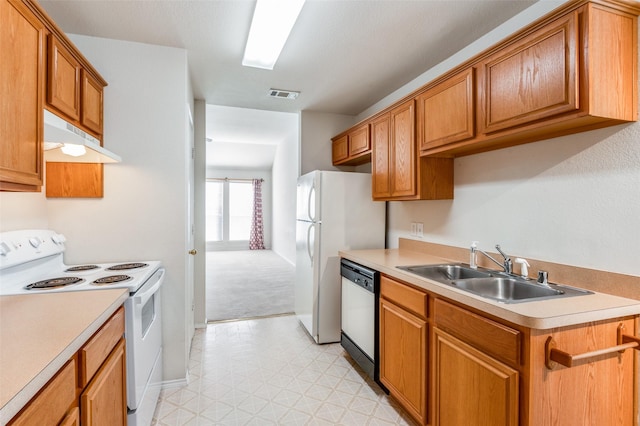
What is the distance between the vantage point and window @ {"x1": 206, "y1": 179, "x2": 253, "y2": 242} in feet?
30.1

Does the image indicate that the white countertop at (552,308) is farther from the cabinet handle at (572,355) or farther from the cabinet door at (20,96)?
the cabinet door at (20,96)

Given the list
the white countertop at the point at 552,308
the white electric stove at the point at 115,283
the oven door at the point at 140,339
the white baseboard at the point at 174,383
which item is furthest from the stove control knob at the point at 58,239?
the white countertop at the point at 552,308

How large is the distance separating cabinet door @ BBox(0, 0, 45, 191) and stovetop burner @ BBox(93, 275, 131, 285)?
1.78 feet

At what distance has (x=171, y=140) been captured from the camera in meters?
2.34

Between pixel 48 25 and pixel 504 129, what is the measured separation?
91.7 inches

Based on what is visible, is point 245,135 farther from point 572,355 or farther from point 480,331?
point 572,355

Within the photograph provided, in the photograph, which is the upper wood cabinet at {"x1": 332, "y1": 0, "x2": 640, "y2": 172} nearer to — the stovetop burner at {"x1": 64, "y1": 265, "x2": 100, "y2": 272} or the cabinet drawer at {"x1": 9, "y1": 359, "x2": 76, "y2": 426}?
the cabinet drawer at {"x1": 9, "y1": 359, "x2": 76, "y2": 426}

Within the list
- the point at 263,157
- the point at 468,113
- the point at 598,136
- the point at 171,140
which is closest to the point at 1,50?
the point at 171,140

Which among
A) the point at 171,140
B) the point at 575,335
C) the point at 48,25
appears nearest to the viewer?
the point at 575,335

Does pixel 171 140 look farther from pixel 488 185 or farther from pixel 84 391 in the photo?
pixel 488 185

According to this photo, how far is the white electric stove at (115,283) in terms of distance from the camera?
5.23 ft

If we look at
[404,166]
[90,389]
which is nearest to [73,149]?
[90,389]

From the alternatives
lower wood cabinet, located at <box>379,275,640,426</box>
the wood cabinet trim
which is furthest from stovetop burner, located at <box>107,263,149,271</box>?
lower wood cabinet, located at <box>379,275,640,426</box>

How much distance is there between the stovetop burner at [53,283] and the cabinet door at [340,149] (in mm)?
2635
